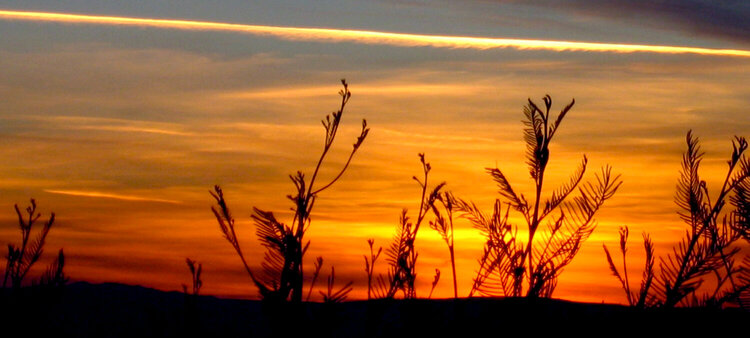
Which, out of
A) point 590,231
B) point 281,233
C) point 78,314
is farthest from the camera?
point 78,314

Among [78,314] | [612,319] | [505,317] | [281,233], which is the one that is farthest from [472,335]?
[78,314]

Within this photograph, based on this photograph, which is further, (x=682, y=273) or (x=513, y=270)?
(x=513, y=270)

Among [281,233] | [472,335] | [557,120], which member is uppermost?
[557,120]

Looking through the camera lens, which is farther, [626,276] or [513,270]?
[626,276]

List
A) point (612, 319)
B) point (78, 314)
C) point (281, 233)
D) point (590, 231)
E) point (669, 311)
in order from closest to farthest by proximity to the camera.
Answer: point (281, 233), point (669, 311), point (612, 319), point (590, 231), point (78, 314)

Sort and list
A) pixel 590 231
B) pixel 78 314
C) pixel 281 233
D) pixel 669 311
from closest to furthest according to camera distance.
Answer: pixel 281 233
pixel 669 311
pixel 590 231
pixel 78 314

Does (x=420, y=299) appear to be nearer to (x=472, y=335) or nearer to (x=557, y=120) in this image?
(x=472, y=335)

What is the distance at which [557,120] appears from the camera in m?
6.44

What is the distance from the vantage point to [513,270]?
6.25 m

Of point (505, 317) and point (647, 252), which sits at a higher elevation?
point (647, 252)

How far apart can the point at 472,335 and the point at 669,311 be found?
4.21 ft

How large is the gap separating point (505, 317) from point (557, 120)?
4.47ft

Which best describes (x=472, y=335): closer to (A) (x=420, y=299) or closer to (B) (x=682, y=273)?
(A) (x=420, y=299)

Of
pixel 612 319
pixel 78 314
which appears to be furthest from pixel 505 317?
pixel 78 314
